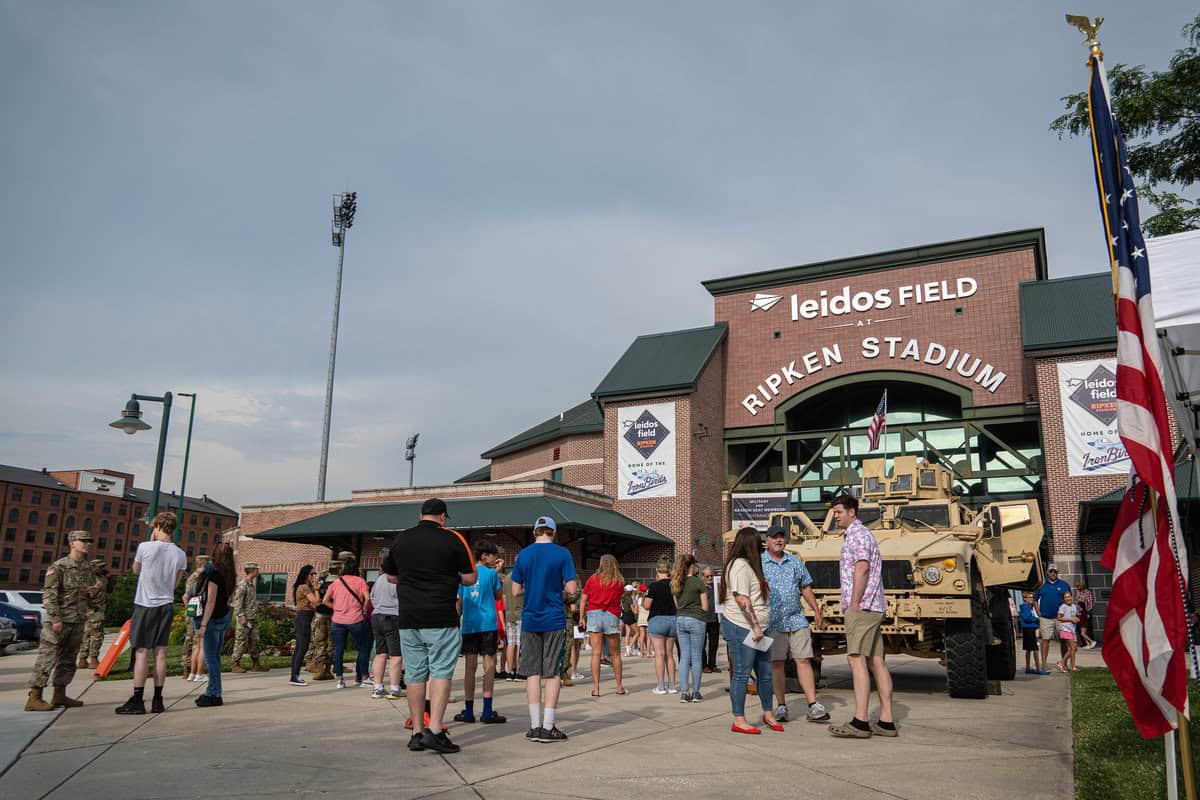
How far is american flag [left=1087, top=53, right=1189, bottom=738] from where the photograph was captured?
4180 mm

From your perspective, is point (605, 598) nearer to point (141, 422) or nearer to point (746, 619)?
point (746, 619)

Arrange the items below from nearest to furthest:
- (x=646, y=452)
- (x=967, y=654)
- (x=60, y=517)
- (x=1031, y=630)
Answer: (x=967, y=654) < (x=1031, y=630) < (x=646, y=452) < (x=60, y=517)

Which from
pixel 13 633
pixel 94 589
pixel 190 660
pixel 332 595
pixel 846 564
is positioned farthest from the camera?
pixel 13 633

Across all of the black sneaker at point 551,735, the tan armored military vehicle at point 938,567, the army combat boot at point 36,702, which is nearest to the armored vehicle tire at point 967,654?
the tan armored military vehicle at point 938,567

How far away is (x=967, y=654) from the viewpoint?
952cm

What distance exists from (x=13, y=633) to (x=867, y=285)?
92.9 ft

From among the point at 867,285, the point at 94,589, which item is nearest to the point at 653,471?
the point at 867,285

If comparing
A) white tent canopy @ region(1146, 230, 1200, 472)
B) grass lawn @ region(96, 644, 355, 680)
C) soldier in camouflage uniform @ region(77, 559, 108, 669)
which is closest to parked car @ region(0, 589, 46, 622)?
grass lawn @ region(96, 644, 355, 680)

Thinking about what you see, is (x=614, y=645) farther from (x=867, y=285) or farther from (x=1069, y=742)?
(x=867, y=285)

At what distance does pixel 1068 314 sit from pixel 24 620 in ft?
103

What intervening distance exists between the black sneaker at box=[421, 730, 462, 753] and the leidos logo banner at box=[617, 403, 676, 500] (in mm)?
24620

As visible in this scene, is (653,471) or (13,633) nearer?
(13,633)

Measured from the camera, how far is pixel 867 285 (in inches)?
1257

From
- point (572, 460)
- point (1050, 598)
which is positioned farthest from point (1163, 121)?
point (572, 460)
